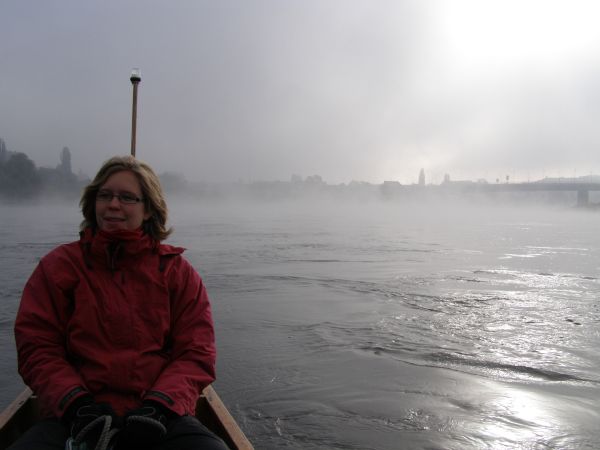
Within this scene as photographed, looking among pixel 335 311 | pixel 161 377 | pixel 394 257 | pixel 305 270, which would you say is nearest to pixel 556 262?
pixel 394 257

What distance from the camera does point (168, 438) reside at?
2418 mm

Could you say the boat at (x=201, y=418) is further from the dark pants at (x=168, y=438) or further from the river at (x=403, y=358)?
the river at (x=403, y=358)

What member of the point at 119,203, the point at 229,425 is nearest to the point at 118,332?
the point at 119,203

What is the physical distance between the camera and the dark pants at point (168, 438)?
7.69ft

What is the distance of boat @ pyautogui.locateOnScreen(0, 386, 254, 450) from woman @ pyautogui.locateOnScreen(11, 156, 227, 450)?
0.29m

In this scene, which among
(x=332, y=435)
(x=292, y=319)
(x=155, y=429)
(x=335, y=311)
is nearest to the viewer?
(x=155, y=429)

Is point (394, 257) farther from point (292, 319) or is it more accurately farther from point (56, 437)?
point (56, 437)

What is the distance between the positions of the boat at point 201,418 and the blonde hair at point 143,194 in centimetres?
115

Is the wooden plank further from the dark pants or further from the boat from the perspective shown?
the dark pants

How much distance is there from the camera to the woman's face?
9.45ft

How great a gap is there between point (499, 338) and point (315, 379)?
3.11 metres

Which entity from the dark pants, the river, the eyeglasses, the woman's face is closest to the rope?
the dark pants

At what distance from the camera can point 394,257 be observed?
18297mm

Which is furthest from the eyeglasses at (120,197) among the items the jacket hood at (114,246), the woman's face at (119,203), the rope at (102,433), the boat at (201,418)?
the boat at (201,418)
